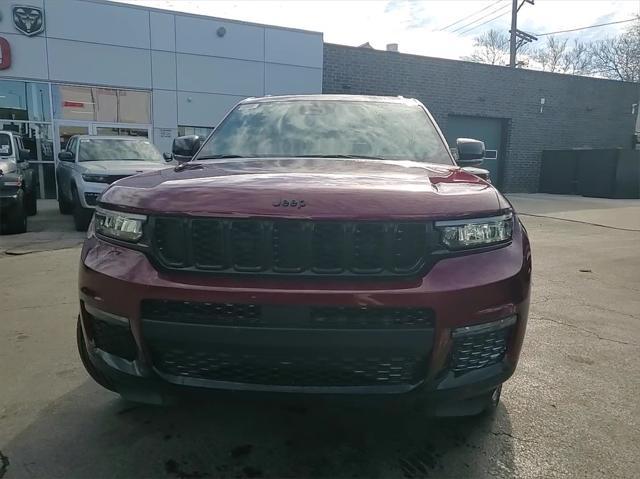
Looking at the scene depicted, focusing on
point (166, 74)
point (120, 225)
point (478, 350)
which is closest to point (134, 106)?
point (166, 74)

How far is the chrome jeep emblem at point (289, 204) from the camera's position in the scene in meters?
1.88

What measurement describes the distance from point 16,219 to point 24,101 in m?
7.08

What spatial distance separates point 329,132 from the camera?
321 centimetres

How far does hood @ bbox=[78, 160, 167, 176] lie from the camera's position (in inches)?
331

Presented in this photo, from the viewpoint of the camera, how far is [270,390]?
1.86 metres

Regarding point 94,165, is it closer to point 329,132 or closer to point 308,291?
point 329,132

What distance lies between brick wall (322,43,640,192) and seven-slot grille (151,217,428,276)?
1556 cm

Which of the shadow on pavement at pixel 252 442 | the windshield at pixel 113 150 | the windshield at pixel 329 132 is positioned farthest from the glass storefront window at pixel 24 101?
the shadow on pavement at pixel 252 442

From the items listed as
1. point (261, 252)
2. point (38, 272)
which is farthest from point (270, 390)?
point (38, 272)

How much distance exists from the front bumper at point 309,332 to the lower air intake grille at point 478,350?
20 millimetres

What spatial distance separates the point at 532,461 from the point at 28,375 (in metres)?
2.91

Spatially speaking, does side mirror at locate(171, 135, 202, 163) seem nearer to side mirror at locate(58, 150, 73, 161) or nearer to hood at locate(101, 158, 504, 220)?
hood at locate(101, 158, 504, 220)

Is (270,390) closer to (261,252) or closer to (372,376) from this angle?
(372,376)

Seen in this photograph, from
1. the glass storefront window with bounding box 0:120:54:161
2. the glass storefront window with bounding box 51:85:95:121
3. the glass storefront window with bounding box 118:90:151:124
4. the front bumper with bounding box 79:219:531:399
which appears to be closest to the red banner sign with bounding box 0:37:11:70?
the glass storefront window with bounding box 51:85:95:121
